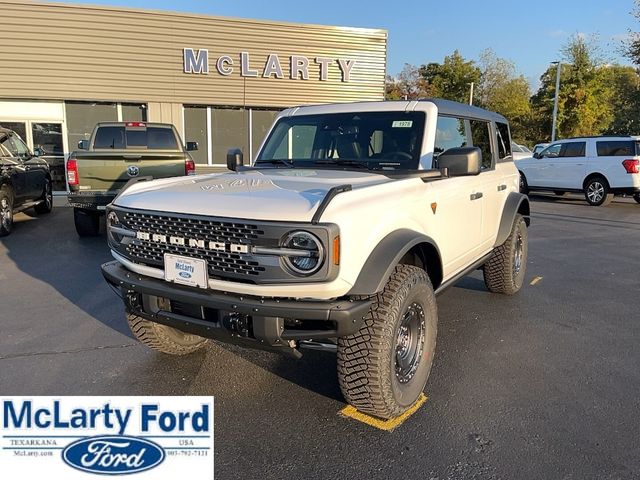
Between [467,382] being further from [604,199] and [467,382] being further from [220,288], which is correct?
[604,199]

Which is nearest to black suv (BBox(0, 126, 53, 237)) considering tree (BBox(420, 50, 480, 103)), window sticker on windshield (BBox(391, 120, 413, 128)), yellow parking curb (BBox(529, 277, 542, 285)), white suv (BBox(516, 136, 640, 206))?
window sticker on windshield (BBox(391, 120, 413, 128))

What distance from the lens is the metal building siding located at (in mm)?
13375

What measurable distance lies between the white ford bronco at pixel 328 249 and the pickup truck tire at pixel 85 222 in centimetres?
557

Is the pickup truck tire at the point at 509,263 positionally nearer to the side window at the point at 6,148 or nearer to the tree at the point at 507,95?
the side window at the point at 6,148

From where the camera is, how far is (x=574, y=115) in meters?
32.2

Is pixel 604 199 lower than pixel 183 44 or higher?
lower

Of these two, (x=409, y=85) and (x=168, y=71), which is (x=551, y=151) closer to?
(x=168, y=71)

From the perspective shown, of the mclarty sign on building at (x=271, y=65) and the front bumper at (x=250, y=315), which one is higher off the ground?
the mclarty sign on building at (x=271, y=65)

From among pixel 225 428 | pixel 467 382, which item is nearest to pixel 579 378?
pixel 467 382

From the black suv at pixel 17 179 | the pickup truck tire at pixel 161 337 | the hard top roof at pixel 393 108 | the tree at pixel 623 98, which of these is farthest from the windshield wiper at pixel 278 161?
the tree at pixel 623 98

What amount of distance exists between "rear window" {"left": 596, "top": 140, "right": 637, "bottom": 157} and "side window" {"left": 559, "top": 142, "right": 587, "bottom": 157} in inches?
17.3

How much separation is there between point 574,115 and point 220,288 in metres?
35.1

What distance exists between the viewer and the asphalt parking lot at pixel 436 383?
2.63 meters

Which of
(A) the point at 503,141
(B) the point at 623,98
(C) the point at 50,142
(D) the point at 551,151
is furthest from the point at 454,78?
(A) the point at 503,141
